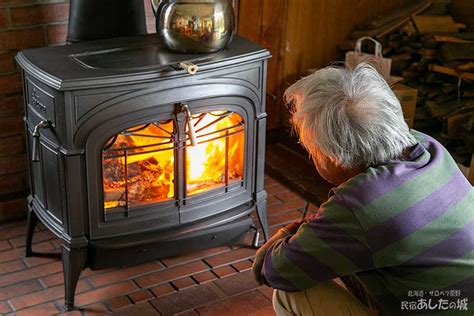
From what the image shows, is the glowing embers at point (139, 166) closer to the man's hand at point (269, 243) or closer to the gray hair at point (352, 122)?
the man's hand at point (269, 243)

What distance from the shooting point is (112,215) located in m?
2.33

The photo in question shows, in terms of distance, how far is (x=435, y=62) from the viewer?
340 centimetres

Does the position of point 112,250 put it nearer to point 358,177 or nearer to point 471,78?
point 358,177

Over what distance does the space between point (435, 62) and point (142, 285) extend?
1731mm

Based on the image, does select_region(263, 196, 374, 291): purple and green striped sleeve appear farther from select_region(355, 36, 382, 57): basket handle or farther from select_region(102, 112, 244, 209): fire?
select_region(355, 36, 382, 57): basket handle

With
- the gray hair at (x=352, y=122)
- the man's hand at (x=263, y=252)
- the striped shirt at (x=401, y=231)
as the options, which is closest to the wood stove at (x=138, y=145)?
the man's hand at (x=263, y=252)

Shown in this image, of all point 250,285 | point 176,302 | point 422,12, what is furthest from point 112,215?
point 422,12

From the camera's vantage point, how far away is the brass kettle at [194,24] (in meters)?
2.31

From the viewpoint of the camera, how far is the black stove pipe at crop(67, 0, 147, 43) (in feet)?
8.15

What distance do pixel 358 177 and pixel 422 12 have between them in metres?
2.21

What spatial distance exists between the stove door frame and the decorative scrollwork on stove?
202 mm

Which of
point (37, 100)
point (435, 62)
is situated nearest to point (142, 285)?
point (37, 100)

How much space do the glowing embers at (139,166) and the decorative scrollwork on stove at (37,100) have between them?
9.2 inches

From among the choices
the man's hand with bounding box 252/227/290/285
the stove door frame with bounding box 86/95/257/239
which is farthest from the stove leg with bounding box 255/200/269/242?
the man's hand with bounding box 252/227/290/285
